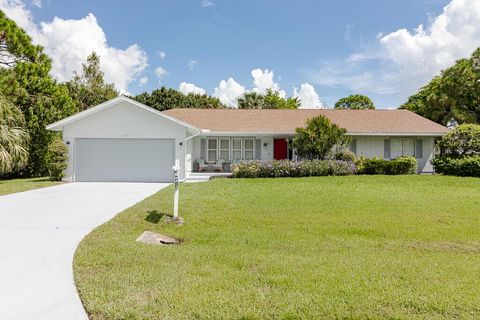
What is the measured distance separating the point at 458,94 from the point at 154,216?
100ft

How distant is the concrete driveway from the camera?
12.4 feet

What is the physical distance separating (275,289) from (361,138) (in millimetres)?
19564

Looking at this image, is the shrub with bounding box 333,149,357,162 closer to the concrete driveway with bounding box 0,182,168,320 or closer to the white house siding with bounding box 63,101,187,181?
the white house siding with bounding box 63,101,187,181

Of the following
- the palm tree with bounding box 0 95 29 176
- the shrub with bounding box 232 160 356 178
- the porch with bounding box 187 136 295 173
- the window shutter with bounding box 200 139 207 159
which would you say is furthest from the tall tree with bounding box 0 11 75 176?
the shrub with bounding box 232 160 356 178

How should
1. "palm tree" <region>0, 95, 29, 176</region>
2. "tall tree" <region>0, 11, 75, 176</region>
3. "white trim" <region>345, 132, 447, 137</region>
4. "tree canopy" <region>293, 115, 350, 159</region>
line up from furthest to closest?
"white trim" <region>345, 132, 447, 137</region>, "tree canopy" <region>293, 115, 350, 159</region>, "tall tree" <region>0, 11, 75, 176</region>, "palm tree" <region>0, 95, 29, 176</region>

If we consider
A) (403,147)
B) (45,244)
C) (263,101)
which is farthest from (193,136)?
(263,101)

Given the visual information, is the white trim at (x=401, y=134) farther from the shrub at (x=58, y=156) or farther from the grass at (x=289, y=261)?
the shrub at (x=58, y=156)

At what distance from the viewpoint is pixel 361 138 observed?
2195 cm

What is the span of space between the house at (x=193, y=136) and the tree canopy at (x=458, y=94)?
24.7ft

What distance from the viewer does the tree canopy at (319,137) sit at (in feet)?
60.9

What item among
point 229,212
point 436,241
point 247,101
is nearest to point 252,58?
point 247,101

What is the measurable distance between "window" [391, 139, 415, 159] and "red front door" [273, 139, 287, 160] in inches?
278

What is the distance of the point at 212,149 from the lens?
72.6ft

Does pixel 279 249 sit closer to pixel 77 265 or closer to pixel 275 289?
pixel 275 289
